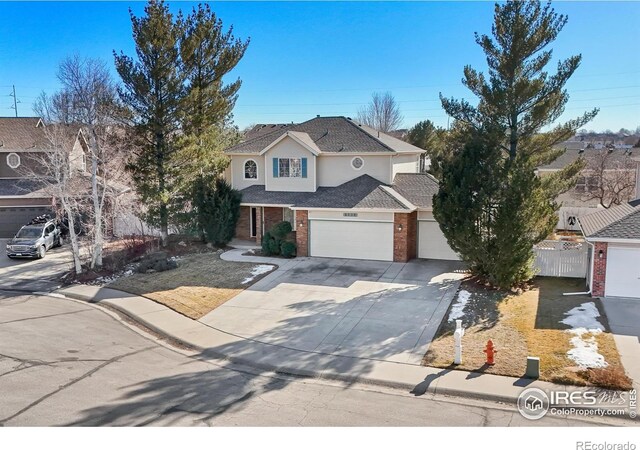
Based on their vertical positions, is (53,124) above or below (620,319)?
above

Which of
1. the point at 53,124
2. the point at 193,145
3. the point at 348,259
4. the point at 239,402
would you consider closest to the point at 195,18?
the point at 193,145

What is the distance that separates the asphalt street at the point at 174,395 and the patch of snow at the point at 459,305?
5014mm

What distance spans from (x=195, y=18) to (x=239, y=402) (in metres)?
A: 21.2

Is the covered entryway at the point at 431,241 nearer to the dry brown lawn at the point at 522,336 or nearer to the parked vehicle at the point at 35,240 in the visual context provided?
the dry brown lawn at the point at 522,336

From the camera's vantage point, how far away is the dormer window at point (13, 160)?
98.2ft

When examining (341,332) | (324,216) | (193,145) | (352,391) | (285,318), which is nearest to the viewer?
(352,391)

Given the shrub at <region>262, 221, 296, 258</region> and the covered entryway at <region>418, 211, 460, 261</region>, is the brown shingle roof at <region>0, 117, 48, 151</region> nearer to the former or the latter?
the shrub at <region>262, 221, 296, 258</region>

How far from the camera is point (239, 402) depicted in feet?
32.3

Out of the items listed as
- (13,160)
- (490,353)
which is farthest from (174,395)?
(13,160)

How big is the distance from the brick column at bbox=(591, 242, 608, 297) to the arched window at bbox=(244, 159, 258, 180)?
17.7m

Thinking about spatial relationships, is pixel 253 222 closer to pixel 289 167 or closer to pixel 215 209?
pixel 215 209

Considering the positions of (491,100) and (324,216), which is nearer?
(491,100)

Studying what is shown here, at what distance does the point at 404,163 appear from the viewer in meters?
27.2

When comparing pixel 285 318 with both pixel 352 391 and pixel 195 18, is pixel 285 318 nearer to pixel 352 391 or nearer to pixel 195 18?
pixel 352 391
